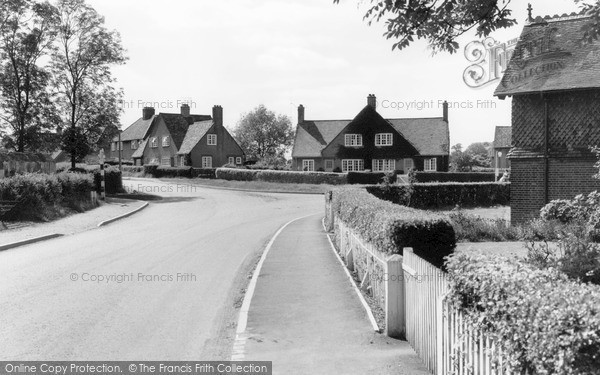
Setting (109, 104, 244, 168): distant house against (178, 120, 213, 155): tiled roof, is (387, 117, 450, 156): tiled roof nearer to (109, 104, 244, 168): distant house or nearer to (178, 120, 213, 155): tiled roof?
(109, 104, 244, 168): distant house

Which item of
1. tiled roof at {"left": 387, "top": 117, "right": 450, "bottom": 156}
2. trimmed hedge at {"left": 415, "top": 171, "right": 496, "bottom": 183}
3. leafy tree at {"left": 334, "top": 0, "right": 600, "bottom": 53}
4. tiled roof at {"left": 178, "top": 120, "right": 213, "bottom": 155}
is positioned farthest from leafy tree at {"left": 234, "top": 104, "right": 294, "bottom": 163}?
leafy tree at {"left": 334, "top": 0, "right": 600, "bottom": 53}

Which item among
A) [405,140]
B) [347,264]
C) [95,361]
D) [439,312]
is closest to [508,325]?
[439,312]

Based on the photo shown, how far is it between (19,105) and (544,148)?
38.6m

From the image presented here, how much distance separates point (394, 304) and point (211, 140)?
71154 millimetres

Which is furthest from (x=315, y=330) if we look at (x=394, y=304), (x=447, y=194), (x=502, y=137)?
(x=502, y=137)

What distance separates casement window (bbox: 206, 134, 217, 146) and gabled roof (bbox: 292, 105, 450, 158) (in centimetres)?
1105

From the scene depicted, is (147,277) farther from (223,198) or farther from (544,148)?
(223,198)

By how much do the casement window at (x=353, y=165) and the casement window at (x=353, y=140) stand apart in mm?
1924

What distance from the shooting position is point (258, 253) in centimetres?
1775

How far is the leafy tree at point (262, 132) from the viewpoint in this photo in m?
120

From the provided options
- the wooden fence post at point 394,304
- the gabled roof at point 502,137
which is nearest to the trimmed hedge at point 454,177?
the gabled roof at point 502,137

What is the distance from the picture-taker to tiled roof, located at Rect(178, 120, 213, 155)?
77.6 metres

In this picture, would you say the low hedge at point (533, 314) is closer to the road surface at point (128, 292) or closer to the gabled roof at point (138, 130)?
the road surface at point (128, 292)

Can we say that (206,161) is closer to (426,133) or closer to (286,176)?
(286,176)
